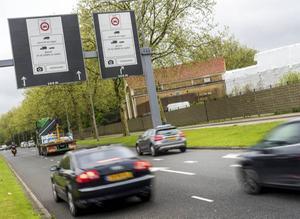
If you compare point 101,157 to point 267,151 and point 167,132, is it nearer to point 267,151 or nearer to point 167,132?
point 267,151

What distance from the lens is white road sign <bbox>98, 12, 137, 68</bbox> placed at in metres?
28.4

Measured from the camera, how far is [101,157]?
1088 centimetres

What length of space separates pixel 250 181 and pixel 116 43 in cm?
1914

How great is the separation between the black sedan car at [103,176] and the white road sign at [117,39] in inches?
693

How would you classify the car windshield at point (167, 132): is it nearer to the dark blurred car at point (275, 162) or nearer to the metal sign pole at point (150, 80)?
the metal sign pole at point (150, 80)

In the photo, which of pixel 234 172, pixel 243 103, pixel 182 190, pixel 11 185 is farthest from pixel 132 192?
pixel 243 103

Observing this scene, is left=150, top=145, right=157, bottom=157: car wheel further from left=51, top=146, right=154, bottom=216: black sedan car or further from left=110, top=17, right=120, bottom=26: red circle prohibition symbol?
left=51, top=146, right=154, bottom=216: black sedan car

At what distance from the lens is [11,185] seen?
18703mm

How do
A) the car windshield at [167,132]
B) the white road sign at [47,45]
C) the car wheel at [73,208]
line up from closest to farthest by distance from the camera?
the car wheel at [73,208] → the car windshield at [167,132] → the white road sign at [47,45]

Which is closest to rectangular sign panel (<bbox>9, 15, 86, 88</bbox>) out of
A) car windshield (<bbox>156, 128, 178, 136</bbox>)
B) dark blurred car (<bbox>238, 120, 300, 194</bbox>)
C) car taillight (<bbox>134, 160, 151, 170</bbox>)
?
car windshield (<bbox>156, 128, 178, 136</bbox>)

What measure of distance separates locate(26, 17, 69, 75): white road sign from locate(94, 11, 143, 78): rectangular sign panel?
2.05 metres

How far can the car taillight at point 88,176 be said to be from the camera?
10.3 metres

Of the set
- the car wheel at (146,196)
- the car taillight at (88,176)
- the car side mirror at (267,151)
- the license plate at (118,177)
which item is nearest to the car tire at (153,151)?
the car wheel at (146,196)

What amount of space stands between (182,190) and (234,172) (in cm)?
223
